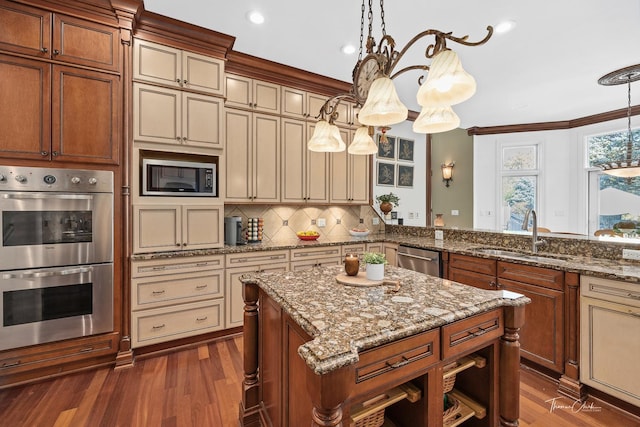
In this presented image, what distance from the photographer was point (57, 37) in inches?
88.8

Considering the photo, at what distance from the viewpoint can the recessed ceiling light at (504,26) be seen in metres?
2.59

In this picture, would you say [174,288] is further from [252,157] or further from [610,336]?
[610,336]

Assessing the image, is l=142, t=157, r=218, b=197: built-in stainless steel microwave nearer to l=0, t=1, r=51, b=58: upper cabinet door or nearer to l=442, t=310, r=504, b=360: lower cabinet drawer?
l=0, t=1, r=51, b=58: upper cabinet door

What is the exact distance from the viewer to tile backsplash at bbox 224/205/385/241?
144 inches

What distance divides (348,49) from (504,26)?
4.72ft

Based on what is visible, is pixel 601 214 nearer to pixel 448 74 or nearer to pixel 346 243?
pixel 346 243

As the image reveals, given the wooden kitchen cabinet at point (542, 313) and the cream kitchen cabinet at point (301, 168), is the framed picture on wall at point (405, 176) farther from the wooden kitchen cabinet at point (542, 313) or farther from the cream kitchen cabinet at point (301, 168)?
the wooden kitchen cabinet at point (542, 313)

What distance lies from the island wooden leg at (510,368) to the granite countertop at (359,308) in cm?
9

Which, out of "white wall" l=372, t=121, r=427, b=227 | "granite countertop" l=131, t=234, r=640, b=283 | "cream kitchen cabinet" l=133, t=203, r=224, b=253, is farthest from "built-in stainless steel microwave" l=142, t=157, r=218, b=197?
"white wall" l=372, t=121, r=427, b=227

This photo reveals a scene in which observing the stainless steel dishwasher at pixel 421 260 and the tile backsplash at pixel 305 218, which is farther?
the tile backsplash at pixel 305 218

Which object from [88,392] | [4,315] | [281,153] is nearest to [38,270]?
[4,315]

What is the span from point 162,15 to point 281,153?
66.5 inches

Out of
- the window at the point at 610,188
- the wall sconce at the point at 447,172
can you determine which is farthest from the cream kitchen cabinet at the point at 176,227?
the window at the point at 610,188

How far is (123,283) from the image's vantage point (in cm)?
247
